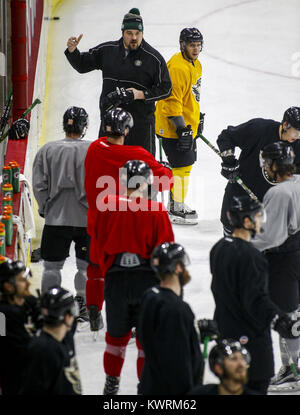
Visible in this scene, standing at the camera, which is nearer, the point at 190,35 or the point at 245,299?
the point at 245,299

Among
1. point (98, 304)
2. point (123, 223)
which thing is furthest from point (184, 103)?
point (123, 223)

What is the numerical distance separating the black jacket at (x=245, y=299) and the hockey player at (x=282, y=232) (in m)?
0.57

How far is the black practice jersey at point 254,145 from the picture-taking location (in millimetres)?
5918

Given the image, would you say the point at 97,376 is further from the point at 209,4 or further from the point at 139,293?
the point at 209,4

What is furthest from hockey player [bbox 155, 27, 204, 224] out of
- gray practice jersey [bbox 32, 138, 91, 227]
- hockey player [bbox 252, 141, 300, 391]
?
hockey player [bbox 252, 141, 300, 391]

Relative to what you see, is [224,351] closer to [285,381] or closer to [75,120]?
[285,381]

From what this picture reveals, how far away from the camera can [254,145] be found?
19.6 feet

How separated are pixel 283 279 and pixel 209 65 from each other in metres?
6.00

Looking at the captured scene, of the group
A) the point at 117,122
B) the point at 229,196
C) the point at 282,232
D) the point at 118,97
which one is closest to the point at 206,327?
the point at 282,232

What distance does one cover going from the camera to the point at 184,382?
13.2 feet

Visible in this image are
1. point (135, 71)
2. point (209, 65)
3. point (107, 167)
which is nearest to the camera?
point (107, 167)

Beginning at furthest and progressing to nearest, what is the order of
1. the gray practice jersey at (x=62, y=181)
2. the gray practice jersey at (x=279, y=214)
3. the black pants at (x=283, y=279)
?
the gray practice jersey at (x=62, y=181) < the black pants at (x=283, y=279) < the gray practice jersey at (x=279, y=214)

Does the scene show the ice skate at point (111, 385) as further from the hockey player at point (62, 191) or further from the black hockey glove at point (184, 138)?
the black hockey glove at point (184, 138)

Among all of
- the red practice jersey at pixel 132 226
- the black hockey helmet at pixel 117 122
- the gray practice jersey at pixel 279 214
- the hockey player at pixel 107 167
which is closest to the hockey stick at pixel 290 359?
the gray practice jersey at pixel 279 214
